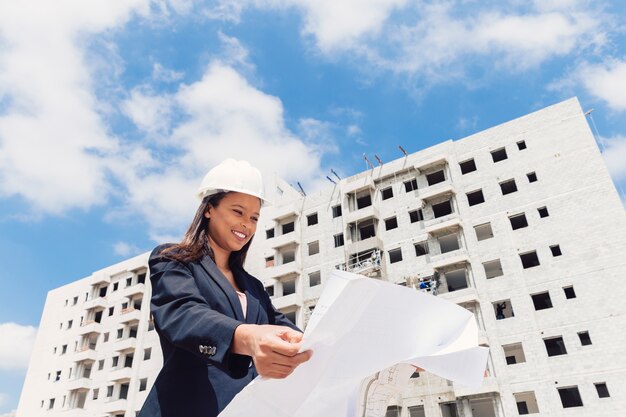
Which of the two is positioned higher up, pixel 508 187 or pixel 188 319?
pixel 508 187

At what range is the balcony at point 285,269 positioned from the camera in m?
30.0

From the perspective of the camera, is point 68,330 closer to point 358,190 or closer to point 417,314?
point 358,190

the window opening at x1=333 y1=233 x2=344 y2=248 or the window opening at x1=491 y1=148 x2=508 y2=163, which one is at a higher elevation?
the window opening at x1=491 y1=148 x2=508 y2=163

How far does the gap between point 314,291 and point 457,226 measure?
9779 millimetres

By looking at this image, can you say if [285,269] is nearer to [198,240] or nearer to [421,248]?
[421,248]

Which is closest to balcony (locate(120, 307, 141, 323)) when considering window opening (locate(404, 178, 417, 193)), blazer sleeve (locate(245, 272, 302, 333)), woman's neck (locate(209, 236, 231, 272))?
window opening (locate(404, 178, 417, 193))

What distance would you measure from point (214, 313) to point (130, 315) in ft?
126

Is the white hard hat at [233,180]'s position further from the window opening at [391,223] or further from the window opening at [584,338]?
the window opening at [391,223]

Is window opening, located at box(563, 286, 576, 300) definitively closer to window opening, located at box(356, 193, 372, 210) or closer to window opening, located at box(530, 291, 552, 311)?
window opening, located at box(530, 291, 552, 311)

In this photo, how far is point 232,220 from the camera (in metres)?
2.14

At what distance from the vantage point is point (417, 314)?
5.38 ft

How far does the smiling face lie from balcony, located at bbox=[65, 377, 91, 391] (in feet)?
130

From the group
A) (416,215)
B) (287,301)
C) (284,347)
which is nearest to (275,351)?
(284,347)

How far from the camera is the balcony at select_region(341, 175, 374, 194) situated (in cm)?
2970
